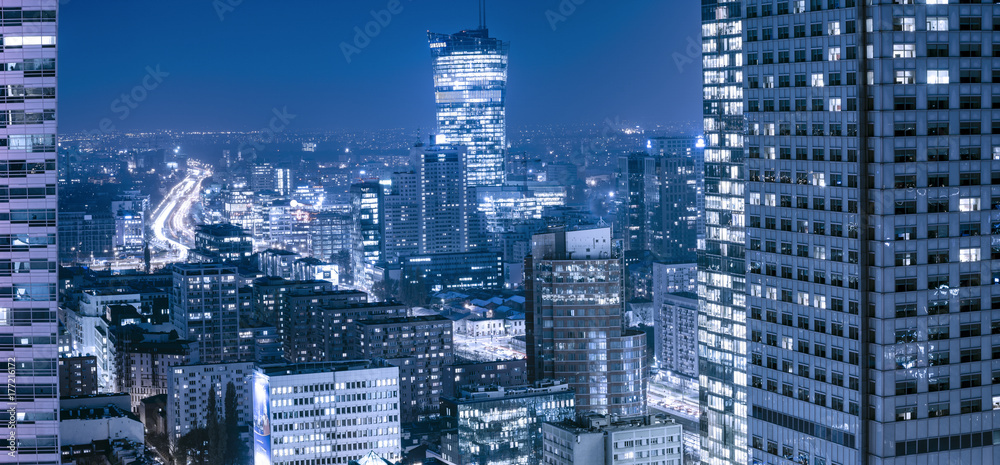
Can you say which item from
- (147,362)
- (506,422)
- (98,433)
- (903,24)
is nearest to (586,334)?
(506,422)

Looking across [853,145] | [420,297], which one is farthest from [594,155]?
[853,145]

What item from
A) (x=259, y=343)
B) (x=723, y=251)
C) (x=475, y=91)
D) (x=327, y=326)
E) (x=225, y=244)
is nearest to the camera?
(x=723, y=251)

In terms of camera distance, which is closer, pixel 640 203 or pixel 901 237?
pixel 901 237

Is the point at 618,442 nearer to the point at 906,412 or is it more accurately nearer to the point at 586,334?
the point at 586,334

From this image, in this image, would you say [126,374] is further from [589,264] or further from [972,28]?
[972,28]

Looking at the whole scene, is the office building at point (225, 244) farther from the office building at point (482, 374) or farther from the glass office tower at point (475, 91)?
the glass office tower at point (475, 91)

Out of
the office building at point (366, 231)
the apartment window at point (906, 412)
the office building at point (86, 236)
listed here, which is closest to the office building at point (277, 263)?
the office building at point (366, 231)
